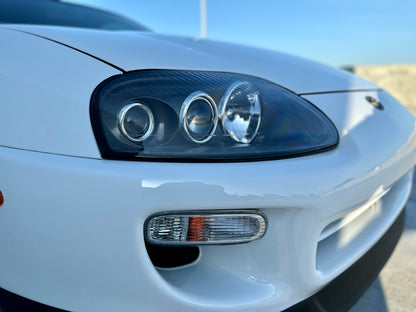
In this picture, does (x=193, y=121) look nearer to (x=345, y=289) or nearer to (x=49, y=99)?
(x=49, y=99)

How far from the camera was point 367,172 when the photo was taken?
1025 millimetres

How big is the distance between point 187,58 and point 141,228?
1.81 ft

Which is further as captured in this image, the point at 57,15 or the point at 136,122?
the point at 57,15

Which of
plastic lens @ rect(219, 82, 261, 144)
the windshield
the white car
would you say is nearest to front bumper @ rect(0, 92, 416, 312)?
the white car

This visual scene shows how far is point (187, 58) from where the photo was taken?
1.07 meters

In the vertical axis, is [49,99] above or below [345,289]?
above

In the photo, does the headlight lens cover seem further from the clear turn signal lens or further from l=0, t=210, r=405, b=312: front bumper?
l=0, t=210, r=405, b=312: front bumper

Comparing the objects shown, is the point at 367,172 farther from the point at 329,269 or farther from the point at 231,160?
the point at 231,160

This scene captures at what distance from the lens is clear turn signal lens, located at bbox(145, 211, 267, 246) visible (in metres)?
0.84

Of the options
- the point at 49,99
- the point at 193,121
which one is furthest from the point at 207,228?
the point at 49,99

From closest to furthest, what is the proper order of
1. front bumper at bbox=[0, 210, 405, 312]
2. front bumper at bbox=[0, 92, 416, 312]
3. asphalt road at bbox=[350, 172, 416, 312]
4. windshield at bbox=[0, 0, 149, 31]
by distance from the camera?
1. front bumper at bbox=[0, 92, 416, 312]
2. front bumper at bbox=[0, 210, 405, 312]
3. asphalt road at bbox=[350, 172, 416, 312]
4. windshield at bbox=[0, 0, 149, 31]

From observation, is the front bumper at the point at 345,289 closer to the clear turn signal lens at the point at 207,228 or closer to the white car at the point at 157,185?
the white car at the point at 157,185

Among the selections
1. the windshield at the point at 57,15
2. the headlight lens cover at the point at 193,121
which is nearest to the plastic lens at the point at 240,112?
the headlight lens cover at the point at 193,121

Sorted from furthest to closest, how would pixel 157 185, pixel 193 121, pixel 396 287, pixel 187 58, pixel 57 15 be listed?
pixel 57 15 < pixel 396 287 < pixel 187 58 < pixel 193 121 < pixel 157 185
